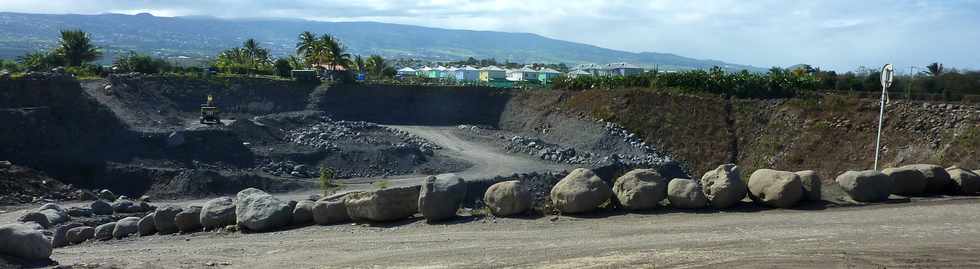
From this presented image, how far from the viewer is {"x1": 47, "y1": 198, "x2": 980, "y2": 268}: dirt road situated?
10.6 m

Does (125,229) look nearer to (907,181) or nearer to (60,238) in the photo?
(60,238)

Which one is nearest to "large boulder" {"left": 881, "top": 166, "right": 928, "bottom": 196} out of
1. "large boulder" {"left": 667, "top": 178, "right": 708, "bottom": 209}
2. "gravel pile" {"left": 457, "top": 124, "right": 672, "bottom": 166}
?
"large boulder" {"left": 667, "top": 178, "right": 708, "bottom": 209}

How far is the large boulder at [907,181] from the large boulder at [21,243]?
15043mm

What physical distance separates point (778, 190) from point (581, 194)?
11.7ft

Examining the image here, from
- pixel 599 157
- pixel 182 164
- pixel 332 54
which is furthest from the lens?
pixel 332 54

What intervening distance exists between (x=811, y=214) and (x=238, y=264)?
9.71 metres

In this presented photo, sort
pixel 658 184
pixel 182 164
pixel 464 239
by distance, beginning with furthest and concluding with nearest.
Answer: pixel 182 164, pixel 658 184, pixel 464 239

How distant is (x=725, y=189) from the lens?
14.0 meters

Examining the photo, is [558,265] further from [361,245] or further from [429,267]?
[361,245]

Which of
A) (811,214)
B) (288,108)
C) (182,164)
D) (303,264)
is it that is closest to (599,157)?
(182,164)

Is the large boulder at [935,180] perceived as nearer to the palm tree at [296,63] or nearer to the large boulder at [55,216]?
the large boulder at [55,216]

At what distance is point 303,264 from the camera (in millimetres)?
11672

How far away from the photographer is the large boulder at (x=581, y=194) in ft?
45.9

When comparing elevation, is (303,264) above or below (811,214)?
below
